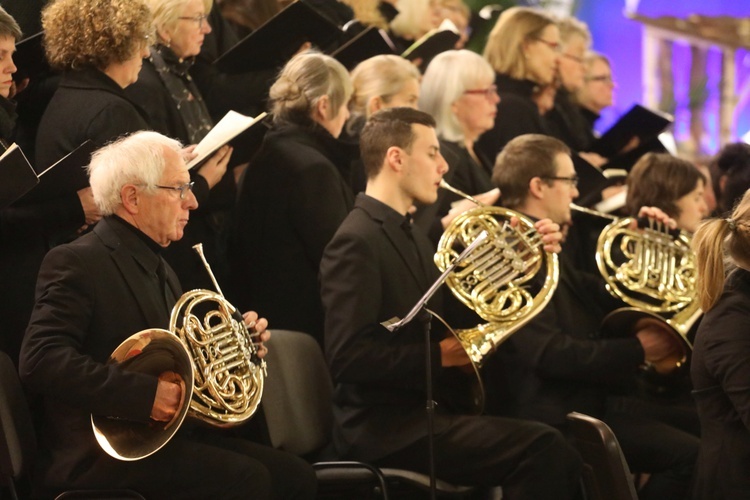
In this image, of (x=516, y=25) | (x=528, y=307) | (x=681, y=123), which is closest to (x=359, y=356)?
(x=528, y=307)

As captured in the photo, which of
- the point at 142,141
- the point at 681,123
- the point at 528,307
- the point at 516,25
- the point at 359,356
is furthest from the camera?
the point at 681,123

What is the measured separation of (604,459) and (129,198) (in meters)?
1.71

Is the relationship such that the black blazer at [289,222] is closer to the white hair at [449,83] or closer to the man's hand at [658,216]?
the white hair at [449,83]

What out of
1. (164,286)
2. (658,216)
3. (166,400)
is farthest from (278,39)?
(166,400)

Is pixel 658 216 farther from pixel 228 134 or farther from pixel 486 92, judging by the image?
pixel 228 134

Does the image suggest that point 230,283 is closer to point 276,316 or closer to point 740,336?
point 276,316

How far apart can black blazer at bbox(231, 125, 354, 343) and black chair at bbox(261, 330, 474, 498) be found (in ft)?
1.57

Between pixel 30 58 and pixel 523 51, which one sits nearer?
pixel 30 58

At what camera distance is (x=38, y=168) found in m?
4.28

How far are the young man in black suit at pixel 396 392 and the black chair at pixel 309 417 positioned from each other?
0.25 ft

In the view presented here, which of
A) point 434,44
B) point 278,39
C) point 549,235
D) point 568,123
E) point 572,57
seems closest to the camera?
point 549,235

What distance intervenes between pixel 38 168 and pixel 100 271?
828mm

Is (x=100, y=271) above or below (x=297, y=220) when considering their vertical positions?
above

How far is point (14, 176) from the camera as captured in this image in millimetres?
3523
